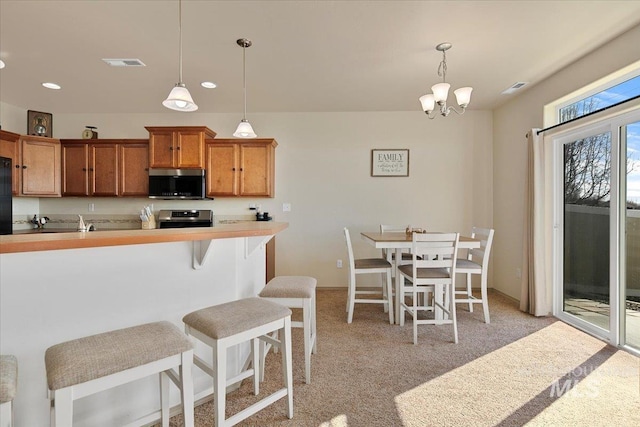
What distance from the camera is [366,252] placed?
4.21 metres

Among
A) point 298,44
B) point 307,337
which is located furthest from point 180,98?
point 307,337

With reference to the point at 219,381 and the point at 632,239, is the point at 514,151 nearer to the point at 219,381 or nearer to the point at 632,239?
the point at 632,239

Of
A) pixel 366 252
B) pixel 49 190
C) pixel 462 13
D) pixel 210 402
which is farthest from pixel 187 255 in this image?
pixel 49 190

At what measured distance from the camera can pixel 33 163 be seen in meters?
3.84

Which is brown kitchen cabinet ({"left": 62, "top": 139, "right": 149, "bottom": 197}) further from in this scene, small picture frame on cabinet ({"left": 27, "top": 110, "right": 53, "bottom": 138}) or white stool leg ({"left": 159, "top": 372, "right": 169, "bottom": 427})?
white stool leg ({"left": 159, "top": 372, "right": 169, "bottom": 427})

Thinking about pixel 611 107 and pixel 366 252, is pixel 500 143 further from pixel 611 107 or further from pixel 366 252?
pixel 366 252

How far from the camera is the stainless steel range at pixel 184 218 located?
4.12m

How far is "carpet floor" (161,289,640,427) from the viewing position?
162 cm

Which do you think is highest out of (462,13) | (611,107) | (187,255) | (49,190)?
(462,13)

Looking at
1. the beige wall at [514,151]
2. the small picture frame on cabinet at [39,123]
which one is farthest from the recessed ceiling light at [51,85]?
the beige wall at [514,151]

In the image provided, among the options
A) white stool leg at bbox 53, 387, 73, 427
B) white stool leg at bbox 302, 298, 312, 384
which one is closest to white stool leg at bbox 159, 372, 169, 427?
white stool leg at bbox 53, 387, 73, 427

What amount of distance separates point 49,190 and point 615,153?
6.46 metres

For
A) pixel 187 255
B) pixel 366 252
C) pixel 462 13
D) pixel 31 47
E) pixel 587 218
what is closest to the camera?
pixel 187 255

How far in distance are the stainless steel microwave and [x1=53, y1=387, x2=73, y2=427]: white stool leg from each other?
3.25 m
